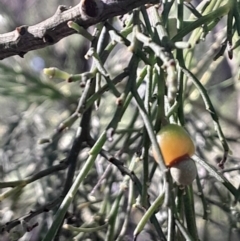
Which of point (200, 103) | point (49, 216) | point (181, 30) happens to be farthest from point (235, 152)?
point (181, 30)

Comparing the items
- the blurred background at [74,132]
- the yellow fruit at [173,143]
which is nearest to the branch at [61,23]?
the yellow fruit at [173,143]

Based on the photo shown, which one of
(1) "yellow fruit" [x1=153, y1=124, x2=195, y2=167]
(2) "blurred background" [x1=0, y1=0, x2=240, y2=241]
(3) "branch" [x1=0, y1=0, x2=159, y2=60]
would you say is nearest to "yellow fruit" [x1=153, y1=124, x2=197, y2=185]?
(1) "yellow fruit" [x1=153, y1=124, x2=195, y2=167]

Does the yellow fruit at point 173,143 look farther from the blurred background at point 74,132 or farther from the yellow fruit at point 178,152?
the blurred background at point 74,132

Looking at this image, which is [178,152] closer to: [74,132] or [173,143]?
[173,143]

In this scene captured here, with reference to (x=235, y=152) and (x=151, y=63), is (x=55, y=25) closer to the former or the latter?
(x=151, y=63)

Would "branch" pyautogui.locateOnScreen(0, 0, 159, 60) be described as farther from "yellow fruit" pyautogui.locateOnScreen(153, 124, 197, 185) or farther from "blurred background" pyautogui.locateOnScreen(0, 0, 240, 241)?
"blurred background" pyautogui.locateOnScreen(0, 0, 240, 241)
